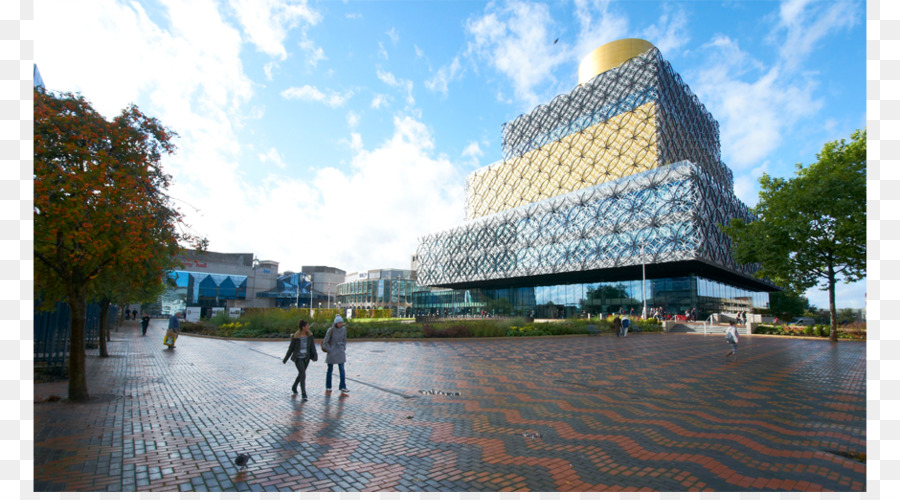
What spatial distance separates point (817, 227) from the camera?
2541 centimetres

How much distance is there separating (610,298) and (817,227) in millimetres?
30270

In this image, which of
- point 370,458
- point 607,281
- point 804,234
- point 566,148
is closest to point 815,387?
point 370,458

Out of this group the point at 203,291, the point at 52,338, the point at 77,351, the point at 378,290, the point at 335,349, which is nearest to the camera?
the point at 77,351

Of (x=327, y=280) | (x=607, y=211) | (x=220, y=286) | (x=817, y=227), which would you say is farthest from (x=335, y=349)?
(x=327, y=280)

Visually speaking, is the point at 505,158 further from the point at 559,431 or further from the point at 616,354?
the point at 559,431

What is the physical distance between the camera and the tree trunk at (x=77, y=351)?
332 inches

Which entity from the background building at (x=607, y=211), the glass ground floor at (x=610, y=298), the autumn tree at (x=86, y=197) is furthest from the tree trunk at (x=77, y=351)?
the background building at (x=607, y=211)

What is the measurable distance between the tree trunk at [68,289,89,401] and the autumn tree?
15mm

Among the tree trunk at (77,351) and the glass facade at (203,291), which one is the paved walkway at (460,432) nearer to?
the tree trunk at (77,351)

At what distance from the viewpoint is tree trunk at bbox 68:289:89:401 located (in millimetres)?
8430

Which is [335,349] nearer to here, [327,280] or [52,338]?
[52,338]

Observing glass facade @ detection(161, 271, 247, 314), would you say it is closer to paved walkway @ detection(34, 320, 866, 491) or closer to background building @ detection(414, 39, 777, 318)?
background building @ detection(414, 39, 777, 318)

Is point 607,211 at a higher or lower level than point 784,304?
higher

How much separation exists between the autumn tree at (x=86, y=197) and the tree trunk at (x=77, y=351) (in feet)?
0.05
